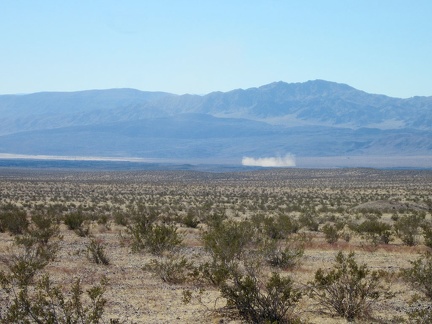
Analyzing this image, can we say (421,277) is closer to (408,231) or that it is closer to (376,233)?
(408,231)

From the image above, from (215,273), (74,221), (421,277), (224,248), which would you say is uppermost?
(224,248)

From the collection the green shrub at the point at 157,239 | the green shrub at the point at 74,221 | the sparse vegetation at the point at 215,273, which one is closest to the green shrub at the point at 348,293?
the sparse vegetation at the point at 215,273

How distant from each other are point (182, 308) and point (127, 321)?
4.44 ft

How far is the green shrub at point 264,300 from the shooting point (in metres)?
9.72

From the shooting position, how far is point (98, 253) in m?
15.9

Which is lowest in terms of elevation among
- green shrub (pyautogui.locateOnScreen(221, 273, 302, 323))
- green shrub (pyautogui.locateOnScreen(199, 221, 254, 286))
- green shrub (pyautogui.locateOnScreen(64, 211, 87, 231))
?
green shrub (pyautogui.locateOnScreen(64, 211, 87, 231))

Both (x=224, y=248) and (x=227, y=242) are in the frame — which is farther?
(x=227, y=242)

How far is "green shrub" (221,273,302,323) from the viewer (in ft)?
31.9

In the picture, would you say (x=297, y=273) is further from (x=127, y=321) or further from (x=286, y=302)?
(x=127, y=321)

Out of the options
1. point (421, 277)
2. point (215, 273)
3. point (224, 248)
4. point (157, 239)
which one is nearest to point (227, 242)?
point (224, 248)

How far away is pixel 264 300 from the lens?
9.94m

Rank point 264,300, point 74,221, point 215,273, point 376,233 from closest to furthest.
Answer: point 264,300, point 215,273, point 376,233, point 74,221

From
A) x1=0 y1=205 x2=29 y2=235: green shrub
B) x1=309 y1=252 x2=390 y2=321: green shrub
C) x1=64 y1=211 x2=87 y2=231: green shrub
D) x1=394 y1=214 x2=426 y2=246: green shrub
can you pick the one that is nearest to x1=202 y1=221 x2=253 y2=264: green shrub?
x1=309 y1=252 x2=390 y2=321: green shrub

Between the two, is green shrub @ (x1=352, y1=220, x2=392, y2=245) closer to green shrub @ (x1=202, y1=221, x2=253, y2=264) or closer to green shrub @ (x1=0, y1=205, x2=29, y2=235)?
green shrub @ (x1=202, y1=221, x2=253, y2=264)
